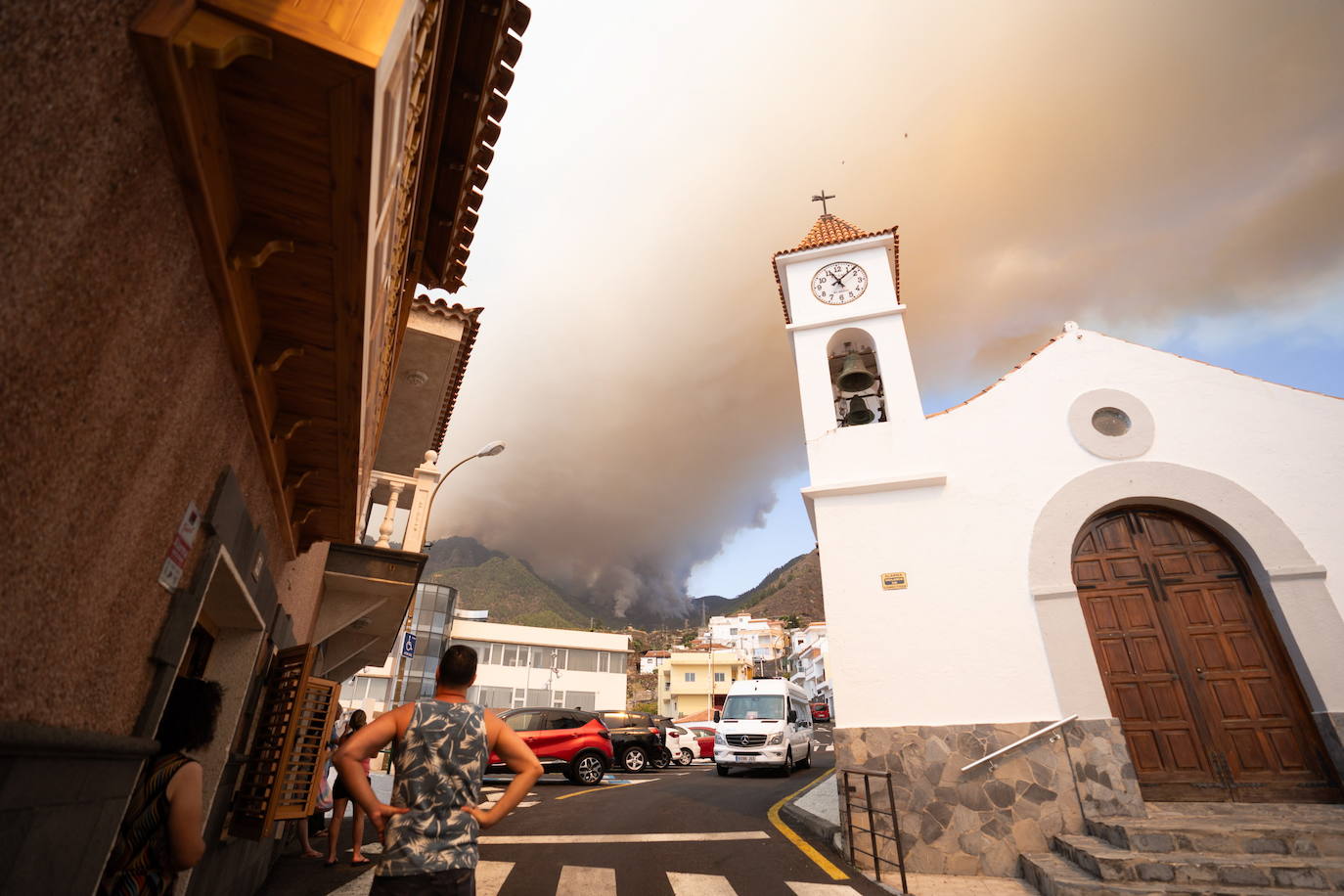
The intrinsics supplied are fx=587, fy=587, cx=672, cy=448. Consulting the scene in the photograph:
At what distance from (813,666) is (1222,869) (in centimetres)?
6711

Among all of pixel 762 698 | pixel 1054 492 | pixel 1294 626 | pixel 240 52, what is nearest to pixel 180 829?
pixel 240 52

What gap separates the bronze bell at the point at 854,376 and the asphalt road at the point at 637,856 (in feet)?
19.6

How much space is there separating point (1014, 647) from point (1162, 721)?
177 centimetres

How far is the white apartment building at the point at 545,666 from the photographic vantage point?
127ft

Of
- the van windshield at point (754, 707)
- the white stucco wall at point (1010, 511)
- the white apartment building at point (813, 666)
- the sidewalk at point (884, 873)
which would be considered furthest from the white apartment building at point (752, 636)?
the white stucco wall at point (1010, 511)

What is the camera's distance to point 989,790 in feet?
21.8

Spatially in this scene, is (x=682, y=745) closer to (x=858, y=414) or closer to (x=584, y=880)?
(x=584, y=880)

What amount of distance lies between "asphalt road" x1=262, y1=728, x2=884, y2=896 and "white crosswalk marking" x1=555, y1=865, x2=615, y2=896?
1 centimetres

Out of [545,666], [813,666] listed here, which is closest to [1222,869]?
[545,666]

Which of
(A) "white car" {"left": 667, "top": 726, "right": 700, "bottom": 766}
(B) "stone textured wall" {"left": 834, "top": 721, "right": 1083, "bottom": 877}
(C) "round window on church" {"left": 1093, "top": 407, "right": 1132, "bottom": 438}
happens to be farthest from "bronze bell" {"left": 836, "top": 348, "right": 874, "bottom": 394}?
(A) "white car" {"left": 667, "top": 726, "right": 700, "bottom": 766}

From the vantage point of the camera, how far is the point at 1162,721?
683 cm

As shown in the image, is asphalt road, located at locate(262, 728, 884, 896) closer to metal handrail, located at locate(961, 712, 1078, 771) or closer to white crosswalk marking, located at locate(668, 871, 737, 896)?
white crosswalk marking, located at locate(668, 871, 737, 896)

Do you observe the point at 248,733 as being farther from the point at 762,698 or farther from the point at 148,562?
the point at 762,698

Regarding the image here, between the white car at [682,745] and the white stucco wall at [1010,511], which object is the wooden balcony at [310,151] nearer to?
the white stucco wall at [1010,511]
